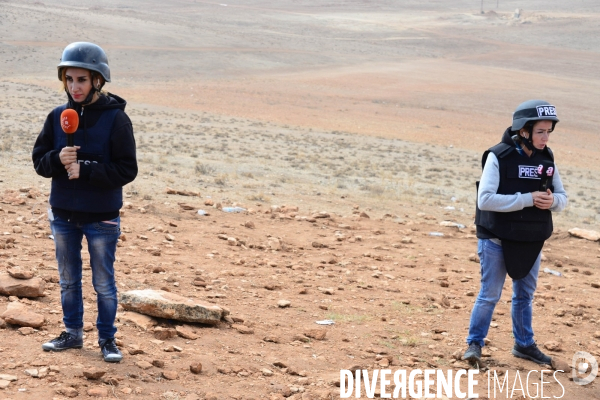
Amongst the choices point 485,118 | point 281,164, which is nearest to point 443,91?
point 485,118

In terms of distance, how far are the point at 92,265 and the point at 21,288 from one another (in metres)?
1.32

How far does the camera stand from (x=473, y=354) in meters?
5.20

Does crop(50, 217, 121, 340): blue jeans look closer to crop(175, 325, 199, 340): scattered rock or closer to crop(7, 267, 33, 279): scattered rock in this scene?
crop(175, 325, 199, 340): scattered rock

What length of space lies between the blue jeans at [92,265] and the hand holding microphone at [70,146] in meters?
0.37

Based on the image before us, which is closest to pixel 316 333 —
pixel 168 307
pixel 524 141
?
pixel 168 307

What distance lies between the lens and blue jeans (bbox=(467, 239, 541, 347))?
513cm

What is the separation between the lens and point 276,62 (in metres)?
55.4

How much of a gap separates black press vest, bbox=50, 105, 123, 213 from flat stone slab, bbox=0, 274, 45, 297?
138 centimetres

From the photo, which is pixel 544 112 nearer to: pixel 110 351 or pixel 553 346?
pixel 553 346

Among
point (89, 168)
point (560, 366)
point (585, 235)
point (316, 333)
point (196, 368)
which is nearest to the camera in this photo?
point (89, 168)

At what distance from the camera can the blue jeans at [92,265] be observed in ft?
14.3
